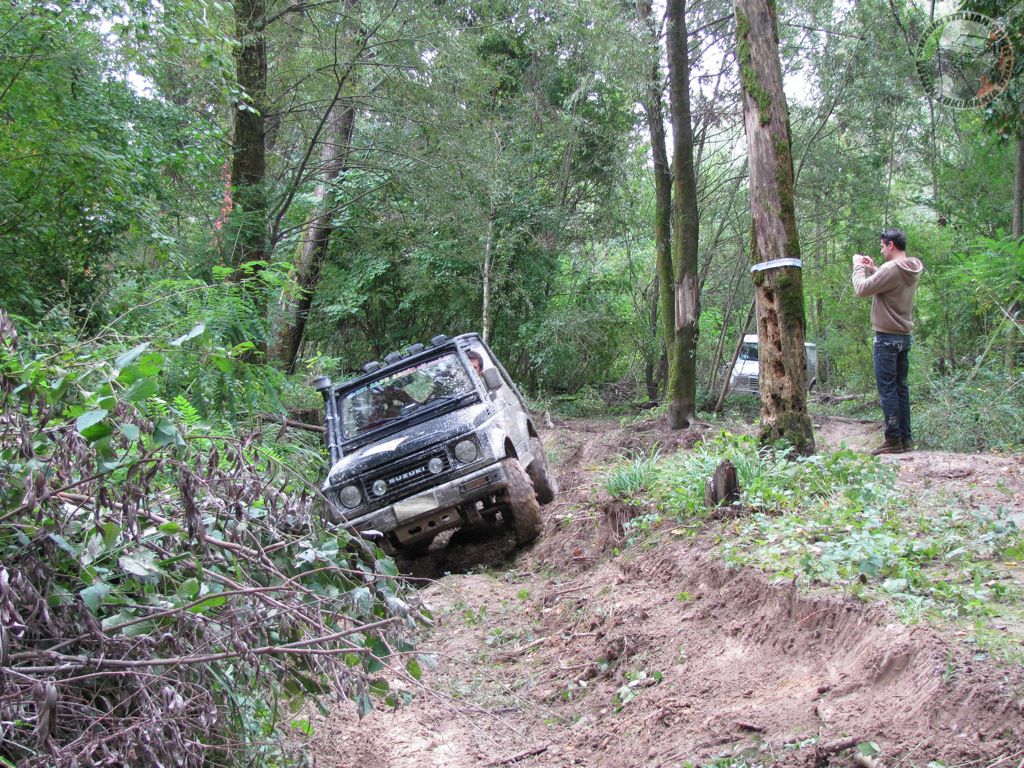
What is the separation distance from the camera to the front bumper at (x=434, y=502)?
7.30m

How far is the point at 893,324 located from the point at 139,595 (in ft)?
22.6

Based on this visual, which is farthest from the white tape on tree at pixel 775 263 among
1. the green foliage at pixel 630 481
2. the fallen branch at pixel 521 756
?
the fallen branch at pixel 521 756

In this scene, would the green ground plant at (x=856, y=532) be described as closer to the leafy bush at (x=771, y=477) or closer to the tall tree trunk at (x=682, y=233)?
the leafy bush at (x=771, y=477)

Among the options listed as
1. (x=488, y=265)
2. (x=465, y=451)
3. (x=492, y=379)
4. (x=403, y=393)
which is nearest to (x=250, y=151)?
(x=488, y=265)

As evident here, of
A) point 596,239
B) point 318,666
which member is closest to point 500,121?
point 596,239

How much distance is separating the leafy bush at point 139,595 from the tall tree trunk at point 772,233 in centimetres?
442

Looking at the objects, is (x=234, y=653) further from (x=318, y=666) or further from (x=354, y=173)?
(x=354, y=173)

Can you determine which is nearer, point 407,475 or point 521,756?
point 521,756

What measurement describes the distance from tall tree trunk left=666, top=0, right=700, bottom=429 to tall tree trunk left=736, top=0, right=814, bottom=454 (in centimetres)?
587

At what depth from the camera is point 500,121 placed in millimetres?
17906

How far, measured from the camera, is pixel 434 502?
7.31 metres

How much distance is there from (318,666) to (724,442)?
5.01 metres

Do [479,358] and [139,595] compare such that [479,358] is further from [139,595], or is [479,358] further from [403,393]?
[139,595]

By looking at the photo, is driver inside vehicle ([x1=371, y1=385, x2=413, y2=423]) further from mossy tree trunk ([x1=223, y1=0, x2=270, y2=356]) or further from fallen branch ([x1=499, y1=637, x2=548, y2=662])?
mossy tree trunk ([x1=223, y1=0, x2=270, y2=356])
